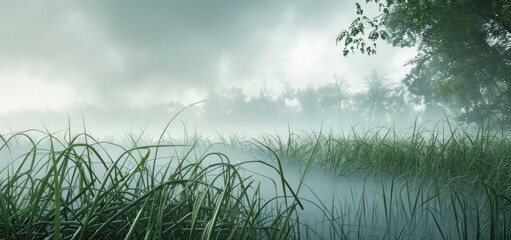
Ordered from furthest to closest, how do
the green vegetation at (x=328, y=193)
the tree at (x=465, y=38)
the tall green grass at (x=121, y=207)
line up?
the tree at (x=465, y=38), the green vegetation at (x=328, y=193), the tall green grass at (x=121, y=207)

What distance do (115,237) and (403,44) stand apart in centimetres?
1917

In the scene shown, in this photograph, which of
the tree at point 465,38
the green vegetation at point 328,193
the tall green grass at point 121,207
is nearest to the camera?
the tall green grass at point 121,207

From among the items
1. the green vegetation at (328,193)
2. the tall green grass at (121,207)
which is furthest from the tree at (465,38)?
the tall green grass at (121,207)

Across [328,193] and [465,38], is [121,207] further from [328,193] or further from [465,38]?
[465,38]

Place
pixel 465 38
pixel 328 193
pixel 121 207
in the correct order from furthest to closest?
pixel 465 38 < pixel 328 193 < pixel 121 207

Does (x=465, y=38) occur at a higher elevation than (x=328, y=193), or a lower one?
higher

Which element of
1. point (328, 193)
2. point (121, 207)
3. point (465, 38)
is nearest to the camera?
point (121, 207)

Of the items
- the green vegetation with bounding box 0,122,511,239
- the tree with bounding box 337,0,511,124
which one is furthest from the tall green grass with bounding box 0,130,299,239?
the tree with bounding box 337,0,511,124

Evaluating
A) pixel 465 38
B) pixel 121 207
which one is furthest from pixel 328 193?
pixel 465 38

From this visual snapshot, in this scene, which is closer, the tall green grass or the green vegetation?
the tall green grass

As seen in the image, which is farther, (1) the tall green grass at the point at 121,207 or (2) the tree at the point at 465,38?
(2) the tree at the point at 465,38

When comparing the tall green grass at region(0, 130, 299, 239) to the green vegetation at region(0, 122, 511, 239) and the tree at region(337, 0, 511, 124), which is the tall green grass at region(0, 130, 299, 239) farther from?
the tree at region(337, 0, 511, 124)

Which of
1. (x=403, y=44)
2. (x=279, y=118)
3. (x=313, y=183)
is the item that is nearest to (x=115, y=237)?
(x=313, y=183)

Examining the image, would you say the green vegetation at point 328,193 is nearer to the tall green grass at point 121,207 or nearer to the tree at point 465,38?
the tall green grass at point 121,207
